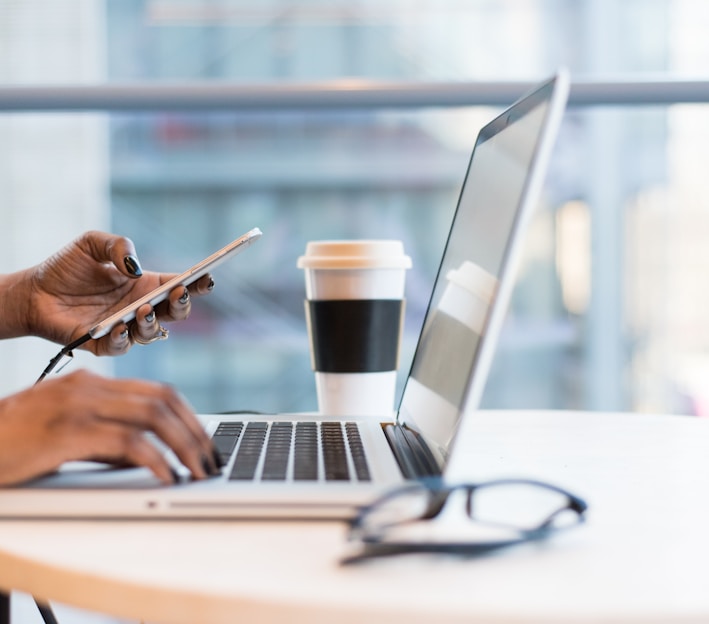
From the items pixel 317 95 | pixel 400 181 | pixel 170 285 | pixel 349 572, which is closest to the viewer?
pixel 349 572

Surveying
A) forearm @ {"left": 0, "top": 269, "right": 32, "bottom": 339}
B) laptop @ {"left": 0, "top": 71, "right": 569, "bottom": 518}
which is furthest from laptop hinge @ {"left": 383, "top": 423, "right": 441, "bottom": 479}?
forearm @ {"left": 0, "top": 269, "right": 32, "bottom": 339}

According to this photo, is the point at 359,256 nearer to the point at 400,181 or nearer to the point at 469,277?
the point at 469,277

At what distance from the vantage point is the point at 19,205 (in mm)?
2758

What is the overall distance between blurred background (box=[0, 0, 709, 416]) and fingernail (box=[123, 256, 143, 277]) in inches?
114

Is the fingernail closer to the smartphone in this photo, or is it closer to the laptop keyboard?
the smartphone

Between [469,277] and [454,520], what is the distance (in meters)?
0.18

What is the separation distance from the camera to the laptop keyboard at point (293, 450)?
0.44 metres

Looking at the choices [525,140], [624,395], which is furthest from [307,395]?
[525,140]

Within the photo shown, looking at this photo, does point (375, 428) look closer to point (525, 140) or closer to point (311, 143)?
point (525, 140)

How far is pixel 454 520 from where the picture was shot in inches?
15.8

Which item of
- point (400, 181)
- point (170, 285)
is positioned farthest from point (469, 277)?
point (400, 181)

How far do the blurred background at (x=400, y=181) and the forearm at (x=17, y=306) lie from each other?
282cm

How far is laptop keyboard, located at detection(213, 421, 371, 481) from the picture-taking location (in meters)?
0.44

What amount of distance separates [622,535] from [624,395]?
3.55 m
